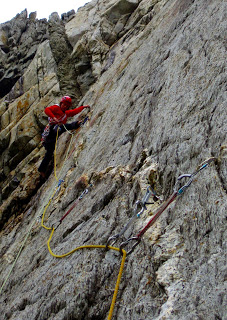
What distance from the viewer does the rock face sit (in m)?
2.53

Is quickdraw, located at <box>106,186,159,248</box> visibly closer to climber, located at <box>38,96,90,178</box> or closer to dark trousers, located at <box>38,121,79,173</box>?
climber, located at <box>38,96,90,178</box>

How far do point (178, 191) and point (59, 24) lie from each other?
47.7 feet

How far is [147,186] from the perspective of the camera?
3.74 m

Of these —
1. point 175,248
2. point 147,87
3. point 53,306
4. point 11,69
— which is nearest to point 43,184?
point 147,87

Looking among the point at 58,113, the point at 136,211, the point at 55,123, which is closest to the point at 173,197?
the point at 136,211

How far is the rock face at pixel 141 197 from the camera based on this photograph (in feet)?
8.30

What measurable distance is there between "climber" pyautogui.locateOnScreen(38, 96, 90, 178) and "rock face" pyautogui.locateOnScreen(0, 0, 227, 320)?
414 millimetres

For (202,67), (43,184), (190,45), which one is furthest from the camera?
(43,184)

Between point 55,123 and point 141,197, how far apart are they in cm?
607

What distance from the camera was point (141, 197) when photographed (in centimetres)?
372

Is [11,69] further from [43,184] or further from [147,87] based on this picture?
[147,87]

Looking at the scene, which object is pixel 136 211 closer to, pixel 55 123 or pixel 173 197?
pixel 173 197

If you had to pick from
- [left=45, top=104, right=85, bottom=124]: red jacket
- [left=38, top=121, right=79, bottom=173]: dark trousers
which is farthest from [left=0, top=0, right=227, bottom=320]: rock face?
[left=45, top=104, right=85, bottom=124]: red jacket

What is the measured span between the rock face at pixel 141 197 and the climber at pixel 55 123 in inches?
16.3
